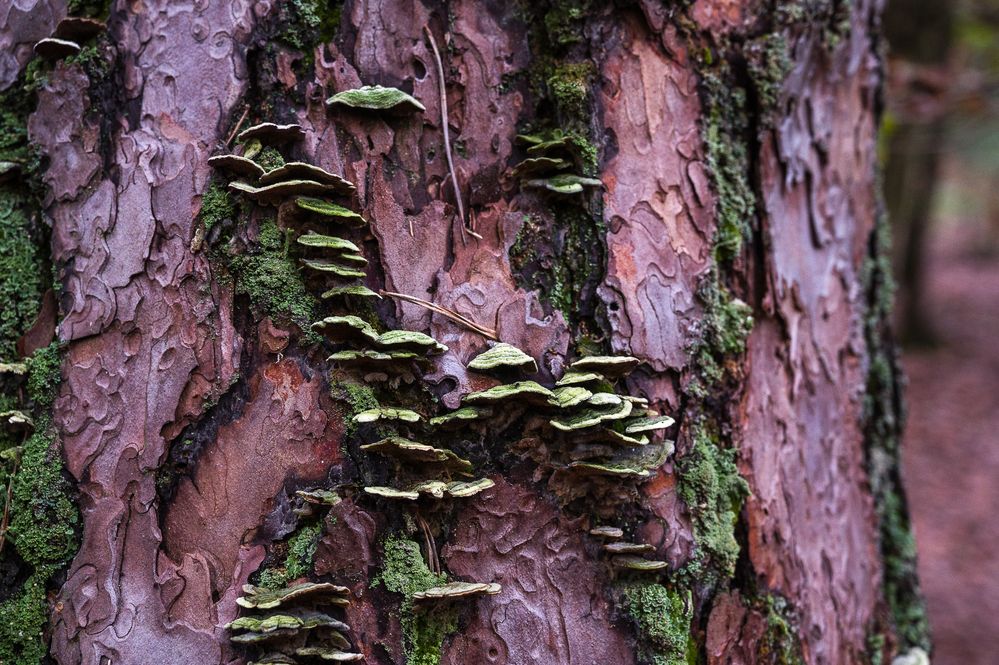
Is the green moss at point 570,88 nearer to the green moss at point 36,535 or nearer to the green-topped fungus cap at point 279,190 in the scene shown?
the green-topped fungus cap at point 279,190

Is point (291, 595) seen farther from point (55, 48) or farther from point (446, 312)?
point (55, 48)

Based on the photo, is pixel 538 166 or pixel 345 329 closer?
pixel 345 329

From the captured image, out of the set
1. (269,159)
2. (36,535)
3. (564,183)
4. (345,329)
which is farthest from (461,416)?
(36,535)

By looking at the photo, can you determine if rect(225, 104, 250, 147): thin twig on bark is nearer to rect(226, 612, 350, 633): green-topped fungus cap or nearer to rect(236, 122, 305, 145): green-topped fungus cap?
rect(236, 122, 305, 145): green-topped fungus cap

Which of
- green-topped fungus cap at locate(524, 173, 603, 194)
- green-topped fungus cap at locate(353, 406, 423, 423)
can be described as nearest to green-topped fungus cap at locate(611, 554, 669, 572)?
green-topped fungus cap at locate(353, 406, 423, 423)

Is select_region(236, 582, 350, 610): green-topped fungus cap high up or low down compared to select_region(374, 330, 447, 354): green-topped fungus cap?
down

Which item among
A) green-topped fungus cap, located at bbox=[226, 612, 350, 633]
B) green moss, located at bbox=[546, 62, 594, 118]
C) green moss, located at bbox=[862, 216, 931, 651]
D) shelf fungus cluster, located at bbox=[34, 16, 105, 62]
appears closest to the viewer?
green-topped fungus cap, located at bbox=[226, 612, 350, 633]

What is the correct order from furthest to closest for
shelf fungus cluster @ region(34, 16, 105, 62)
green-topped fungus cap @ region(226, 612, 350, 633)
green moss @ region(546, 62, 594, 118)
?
green moss @ region(546, 62, 594, 118) → shelf fungus cluster @ region(34, 16, 105, 62) → green-topped fungus cap @ region(226, 612, 350, 633)
